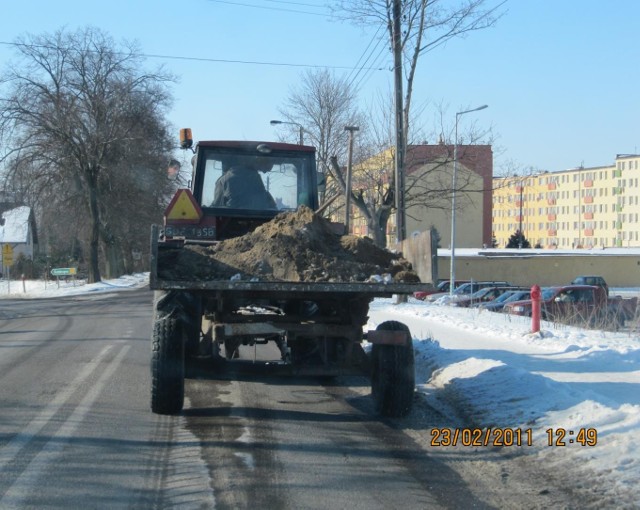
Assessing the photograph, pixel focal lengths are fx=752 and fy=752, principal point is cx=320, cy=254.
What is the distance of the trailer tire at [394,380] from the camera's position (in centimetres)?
756

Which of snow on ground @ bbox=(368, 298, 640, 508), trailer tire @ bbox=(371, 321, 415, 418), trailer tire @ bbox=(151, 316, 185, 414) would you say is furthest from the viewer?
trailer tire @ bbox=(371, 321, 415, 418)

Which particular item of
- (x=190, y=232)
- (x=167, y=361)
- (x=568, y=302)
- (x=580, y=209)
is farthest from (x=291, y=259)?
(x=580, y=209)

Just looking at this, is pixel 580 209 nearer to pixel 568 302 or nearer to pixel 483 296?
pixel 483 296

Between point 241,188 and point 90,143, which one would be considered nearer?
point 241,188

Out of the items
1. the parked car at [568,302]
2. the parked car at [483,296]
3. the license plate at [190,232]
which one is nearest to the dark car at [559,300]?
the parked car at [568,302]

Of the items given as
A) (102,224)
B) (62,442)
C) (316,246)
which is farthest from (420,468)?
(102,224)

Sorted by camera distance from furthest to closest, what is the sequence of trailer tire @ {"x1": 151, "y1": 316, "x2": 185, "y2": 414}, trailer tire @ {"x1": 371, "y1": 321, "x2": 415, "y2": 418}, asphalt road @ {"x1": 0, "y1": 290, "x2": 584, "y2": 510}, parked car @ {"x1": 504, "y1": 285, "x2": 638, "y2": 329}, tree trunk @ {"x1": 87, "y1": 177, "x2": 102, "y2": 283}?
tree trunk @ {"x1": 87, "y1": 177, "x2": 102, "y2": 283} → parked car @ {"x1": 504, "y1": 285, "x2": 638, "y2": 329} → trailer tire @ {"x1": 371, "y1": 321, "x2": 415, "y2": 418} → trailer tire @ {"x1": 151, "y1": 316, "x2": 185, "y2": 414} → asphalt road @ {"x1": 0, "y1": 290, "x2": 584, "y2": 510}

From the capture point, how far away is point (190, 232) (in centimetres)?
895

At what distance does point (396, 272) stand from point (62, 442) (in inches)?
136

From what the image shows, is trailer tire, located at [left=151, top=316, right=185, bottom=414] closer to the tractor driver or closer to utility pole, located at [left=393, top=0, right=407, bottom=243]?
the tractor driver

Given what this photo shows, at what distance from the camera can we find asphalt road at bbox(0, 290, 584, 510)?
515cm

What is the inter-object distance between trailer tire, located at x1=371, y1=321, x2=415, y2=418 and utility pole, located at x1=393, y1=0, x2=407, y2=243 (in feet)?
43.6
